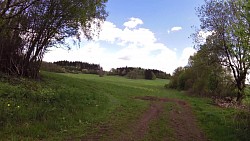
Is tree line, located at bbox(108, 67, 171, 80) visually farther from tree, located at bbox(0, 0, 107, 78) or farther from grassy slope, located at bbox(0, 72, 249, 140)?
grassy slope, located at bbox(0, 72, 249, 140)

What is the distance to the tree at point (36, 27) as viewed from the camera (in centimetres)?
1723

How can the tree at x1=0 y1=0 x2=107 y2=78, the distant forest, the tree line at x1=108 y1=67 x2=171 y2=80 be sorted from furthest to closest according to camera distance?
the tree line at x1=108 y1=67 x2=171 y2=80 → the distant forest → the tree at x1=0 y1=0 x2=107 y2=78

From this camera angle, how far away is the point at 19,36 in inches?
879

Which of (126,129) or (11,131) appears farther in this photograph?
(126,129)

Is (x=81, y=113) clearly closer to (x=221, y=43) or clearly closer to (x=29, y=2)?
(x=29, y=2)

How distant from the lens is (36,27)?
19219mm

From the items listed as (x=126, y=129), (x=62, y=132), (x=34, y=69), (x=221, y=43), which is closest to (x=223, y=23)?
(x=221, y=43)

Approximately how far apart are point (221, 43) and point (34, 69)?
20.9 m

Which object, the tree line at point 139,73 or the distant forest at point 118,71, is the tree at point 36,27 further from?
the tree line at point 139,73

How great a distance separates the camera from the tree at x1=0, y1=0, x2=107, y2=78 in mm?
17230

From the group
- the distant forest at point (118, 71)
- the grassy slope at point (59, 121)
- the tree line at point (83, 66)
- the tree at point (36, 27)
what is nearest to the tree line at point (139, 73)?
the distant forest at point (118, 71)

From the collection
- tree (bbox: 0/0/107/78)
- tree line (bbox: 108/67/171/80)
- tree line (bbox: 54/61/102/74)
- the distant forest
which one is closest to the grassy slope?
tree (bbox: 0/0/107/78)

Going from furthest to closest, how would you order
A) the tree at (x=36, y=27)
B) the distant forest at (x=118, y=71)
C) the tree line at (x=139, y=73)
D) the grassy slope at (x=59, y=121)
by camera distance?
1. the tree line at (x=139, y=73)
2. the distant forest at (x=118, y=71)
3. the tree at (x=36, y=27)
4. the grassy slope at (x=59, y=121)

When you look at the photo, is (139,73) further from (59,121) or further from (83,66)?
(59,121)
